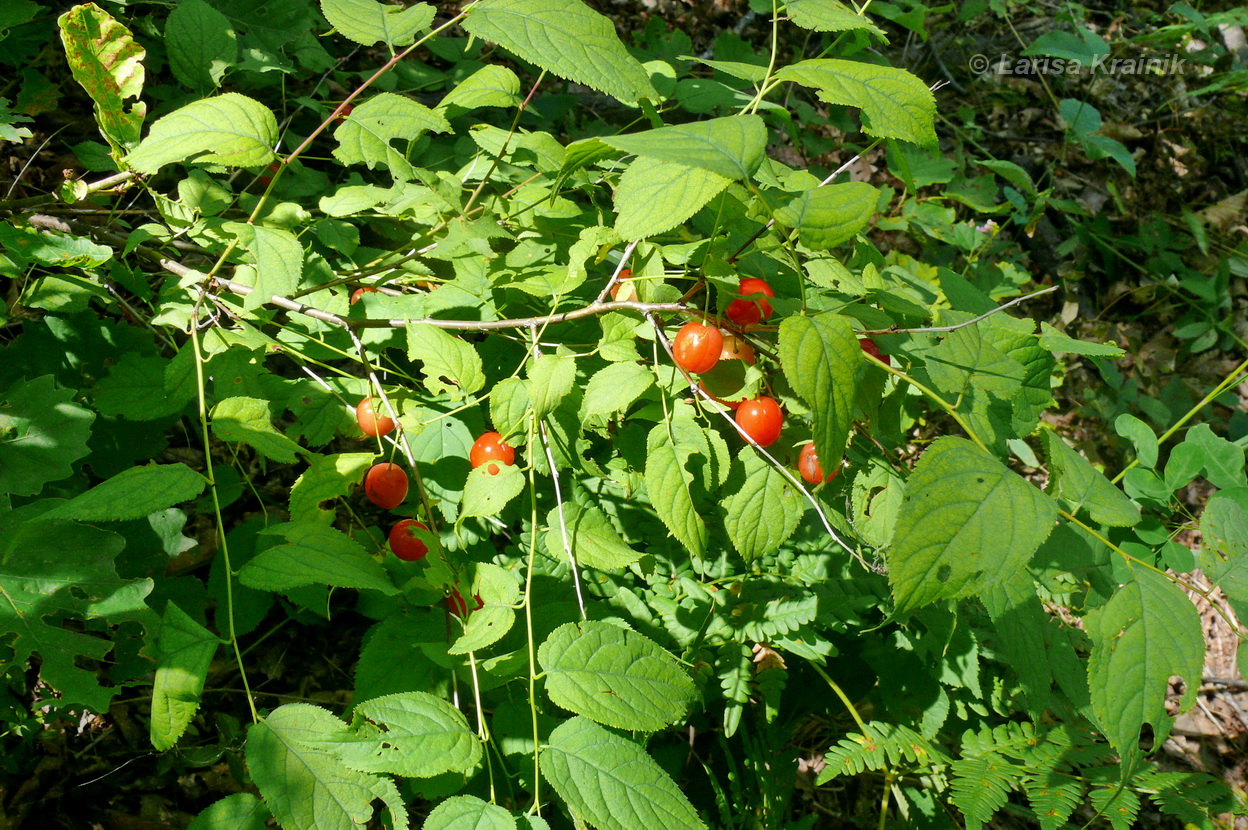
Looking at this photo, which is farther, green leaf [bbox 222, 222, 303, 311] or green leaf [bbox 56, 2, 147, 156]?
green leaf [bbox 56, 2, 147, 156]

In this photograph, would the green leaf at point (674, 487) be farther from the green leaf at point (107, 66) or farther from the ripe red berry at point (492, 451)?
the green leaf at point (107, 66)

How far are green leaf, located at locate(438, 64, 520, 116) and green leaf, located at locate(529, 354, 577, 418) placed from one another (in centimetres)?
59

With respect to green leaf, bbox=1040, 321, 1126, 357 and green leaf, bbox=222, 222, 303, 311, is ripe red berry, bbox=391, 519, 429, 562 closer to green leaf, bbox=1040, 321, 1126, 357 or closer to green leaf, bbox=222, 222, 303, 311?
green leaf, bbox=222, 222, 303, 311

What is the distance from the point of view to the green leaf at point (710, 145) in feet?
2.75

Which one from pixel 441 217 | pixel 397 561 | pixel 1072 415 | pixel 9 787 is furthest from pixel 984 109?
pixel 9 787

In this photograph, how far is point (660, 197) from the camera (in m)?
0.97

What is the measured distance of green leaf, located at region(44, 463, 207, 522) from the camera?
112cm

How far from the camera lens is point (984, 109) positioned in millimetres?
4133

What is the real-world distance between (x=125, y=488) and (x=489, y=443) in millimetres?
570

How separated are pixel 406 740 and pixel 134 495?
58 centimetres

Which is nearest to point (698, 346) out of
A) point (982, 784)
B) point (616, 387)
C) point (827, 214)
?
point (616, 387)

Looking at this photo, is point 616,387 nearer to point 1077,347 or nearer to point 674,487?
point 674,487

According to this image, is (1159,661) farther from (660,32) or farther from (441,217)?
(660,32)

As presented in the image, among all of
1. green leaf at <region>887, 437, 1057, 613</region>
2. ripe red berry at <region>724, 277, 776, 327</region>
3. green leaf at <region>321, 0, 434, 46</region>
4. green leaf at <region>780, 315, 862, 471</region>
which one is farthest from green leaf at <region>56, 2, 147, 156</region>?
green leaf at <region>887, 437, 1057, 613</region>
